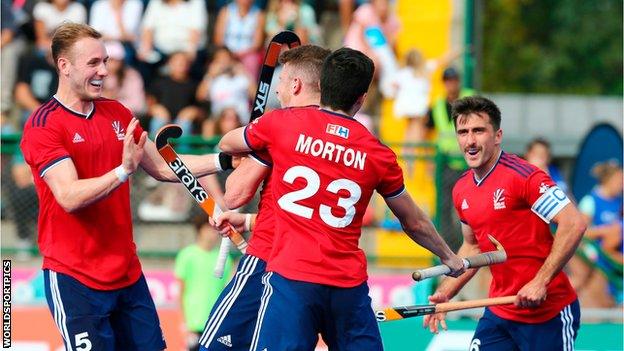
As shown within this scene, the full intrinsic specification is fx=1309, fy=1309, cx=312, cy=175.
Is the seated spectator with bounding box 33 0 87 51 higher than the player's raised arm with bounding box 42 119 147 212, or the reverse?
the seated spectator with bounding box 33 0 87 51

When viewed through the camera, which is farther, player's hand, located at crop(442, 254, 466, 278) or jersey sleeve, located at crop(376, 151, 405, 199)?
player's hand, located at crop(442, 254, 466, 278)

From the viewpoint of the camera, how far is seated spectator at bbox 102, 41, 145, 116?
49.0 ft

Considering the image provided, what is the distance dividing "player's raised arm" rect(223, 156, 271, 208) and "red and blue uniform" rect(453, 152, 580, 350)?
1.72 m

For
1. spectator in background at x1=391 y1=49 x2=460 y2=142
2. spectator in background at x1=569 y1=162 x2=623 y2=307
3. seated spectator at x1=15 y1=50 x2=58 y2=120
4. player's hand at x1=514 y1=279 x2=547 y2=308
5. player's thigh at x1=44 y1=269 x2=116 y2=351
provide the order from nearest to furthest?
player's thigh at x1=44 y1=269 x2=116 y2=351 < player's hand at x1=514 y1=279 x2=547 y2=308 < spectator in background at x1=569 y1=162 x2=623 y2=307 < seated spectator at x1=15 y1=50 x2=58 y2=120 < spectator in background at x1=391 y1=49 x2=460 y2=142

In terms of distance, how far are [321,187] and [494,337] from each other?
2255 millimetres

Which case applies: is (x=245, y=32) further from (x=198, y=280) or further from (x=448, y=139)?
(x=198, y=280)

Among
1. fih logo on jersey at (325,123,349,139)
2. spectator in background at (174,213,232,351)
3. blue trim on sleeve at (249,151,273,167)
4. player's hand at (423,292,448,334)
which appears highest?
fih logo on jersey at (325,123,349,139)

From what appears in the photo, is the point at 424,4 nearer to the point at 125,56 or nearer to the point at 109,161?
the point at 125,56

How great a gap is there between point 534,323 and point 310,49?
95.1 inches

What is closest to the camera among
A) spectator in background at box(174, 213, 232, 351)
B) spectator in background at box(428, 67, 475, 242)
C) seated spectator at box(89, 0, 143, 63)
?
spectator in background at box(174, 213, 232, 351)

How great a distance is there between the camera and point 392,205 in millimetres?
7613

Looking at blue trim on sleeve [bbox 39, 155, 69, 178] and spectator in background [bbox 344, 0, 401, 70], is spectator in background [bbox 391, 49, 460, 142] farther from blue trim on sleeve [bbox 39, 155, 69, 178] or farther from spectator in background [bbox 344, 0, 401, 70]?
blue trim on sleeve [bbox 39, 155, 69, 178]

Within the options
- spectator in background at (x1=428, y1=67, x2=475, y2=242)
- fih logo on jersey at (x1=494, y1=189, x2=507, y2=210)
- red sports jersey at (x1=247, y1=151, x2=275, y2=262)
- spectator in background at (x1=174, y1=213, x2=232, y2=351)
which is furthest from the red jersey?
spectator in background at (x1=428, y1=67, x2=475, y2=242)

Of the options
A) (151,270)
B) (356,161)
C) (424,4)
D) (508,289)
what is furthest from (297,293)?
(424,4)
